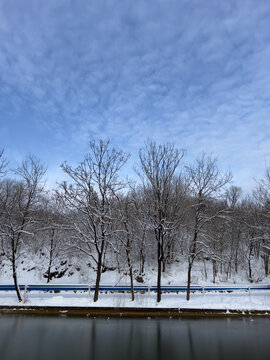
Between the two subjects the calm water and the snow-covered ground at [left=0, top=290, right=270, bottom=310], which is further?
the snow-covered ground at [left=0, top=290, right=270, bottom=310]

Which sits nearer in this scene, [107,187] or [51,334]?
[51,334]

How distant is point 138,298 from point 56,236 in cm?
1602

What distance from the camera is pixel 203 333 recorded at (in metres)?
10.4

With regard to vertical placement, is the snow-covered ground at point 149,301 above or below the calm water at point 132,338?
above

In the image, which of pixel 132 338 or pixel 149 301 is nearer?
pixel 132 338

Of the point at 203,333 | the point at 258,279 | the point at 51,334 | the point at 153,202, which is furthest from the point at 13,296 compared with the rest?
the point at 258,279

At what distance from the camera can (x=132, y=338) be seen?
9789mm

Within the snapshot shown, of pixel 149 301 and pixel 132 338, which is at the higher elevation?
pixel 149 301

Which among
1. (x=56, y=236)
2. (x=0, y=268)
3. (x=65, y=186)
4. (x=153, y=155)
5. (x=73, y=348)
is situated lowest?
(x=73, y=348)

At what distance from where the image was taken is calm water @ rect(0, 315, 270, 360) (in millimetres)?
8070

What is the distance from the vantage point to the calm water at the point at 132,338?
26.5 feet

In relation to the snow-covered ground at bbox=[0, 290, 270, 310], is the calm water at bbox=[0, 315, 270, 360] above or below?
below

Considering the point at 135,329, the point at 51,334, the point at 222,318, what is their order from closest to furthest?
the point at 51,334, the point at 135,329, the point at 222,318

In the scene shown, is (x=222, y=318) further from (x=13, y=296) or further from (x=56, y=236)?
(x=56, y=236)
